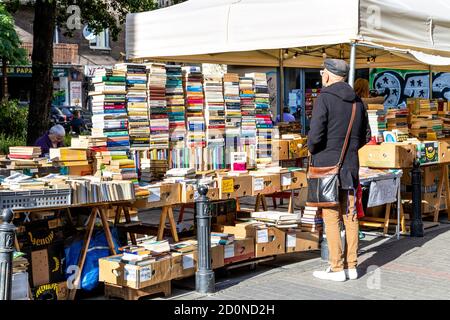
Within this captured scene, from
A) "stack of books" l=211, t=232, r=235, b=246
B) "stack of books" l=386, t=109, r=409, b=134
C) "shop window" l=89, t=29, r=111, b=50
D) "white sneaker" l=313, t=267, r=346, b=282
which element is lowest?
"white sneaker" l=313, t=267, r=346, b=282

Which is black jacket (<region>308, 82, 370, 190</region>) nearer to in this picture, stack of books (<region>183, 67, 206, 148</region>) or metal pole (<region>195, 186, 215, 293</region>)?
metal pole (<region>195, 186, 215, 293</region>)

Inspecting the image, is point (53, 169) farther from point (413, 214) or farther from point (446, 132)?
point (446, 132)

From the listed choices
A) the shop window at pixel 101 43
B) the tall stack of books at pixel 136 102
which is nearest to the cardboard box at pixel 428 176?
the tall stack of books at pixel 136 102

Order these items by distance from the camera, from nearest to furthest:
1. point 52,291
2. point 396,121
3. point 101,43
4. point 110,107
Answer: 1. point 52,291
2. point 110,107
3. point 396,121
4. point 101,43

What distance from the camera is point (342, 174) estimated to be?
21.0 feet

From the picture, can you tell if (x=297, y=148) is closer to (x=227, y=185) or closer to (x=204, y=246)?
(x=227, y=185)

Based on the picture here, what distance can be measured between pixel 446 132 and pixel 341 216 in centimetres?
475

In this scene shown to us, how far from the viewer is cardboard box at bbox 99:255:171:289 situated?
5.79 metres

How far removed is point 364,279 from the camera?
6746 mm

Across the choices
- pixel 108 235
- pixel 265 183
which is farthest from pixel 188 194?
pixel 265 183

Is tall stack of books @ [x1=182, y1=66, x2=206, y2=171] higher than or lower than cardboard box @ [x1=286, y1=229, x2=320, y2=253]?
higher

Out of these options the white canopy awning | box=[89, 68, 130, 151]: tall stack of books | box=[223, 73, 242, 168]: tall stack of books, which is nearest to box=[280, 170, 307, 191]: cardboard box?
box=[223, 73, 242, 168]: tall stack of books

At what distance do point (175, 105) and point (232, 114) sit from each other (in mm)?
819

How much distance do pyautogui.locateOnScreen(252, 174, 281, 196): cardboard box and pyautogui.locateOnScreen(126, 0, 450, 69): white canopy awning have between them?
5.12 feet
